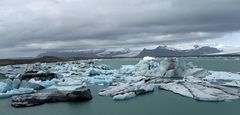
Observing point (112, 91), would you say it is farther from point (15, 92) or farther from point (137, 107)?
point (15, 92)

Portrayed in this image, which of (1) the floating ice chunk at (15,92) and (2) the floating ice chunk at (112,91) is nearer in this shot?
(2) the floating ice chunk at (112,91)

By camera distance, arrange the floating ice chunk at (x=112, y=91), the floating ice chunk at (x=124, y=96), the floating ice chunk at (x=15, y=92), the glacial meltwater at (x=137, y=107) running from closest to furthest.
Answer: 1. the glacial meltwater at (x=137, y=107)
2. the floating ice chunk at (x=124, y=96)
3. the floating ice chunk at (x=112, y=91)
4. the floating ice chunk at (x=15, y=92)

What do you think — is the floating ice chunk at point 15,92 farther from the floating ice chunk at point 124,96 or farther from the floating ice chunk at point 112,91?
the floating ice chunk at point 124,96

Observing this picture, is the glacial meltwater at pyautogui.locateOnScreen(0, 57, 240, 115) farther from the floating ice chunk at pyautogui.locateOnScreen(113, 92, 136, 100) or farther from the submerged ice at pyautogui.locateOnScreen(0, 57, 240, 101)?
the submerged ice at pyautogui.locateOnScreen(0, 57, 240, 101)

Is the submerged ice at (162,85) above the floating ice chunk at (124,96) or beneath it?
above

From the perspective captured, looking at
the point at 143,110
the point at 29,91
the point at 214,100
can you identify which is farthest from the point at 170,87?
the point at 29,91

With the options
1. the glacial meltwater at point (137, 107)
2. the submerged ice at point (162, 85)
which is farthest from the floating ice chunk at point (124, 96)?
the glacial meltwater at point (137, 107)

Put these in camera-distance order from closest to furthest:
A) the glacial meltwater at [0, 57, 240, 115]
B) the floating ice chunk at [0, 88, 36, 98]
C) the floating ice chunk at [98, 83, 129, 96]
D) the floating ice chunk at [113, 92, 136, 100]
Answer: the glacial meltwater at [0, 57, 240, 115] → the floating ice chunk at [113, 92, 136, 100] → the floating ice chunk at [98, 83, 129, 96] → the floating ice chunk at [0, 88, 36, 98]

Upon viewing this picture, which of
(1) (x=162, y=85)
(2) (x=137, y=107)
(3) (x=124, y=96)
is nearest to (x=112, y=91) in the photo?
(3) (x=124, y=96)

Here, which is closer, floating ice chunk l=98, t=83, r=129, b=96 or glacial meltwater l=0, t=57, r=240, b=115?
glacial meltwater l=0, t=57, r=240, b=115

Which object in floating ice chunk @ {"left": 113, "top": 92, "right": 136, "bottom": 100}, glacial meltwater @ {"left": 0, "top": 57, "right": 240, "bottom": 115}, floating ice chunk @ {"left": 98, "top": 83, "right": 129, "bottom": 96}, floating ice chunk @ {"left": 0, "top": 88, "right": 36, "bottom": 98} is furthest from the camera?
floating ice chunk @ {"left": 0, "top": 88, "right": 36, "bottom": 98}

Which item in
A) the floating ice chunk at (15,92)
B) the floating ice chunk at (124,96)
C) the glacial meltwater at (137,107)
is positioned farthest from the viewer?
the floating ice chunk at (15,92)

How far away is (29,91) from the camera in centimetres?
2231

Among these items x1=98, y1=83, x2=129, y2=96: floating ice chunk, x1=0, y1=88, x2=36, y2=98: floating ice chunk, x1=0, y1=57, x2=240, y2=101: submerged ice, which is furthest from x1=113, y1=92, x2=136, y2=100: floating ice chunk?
x1=0, y1=88, x2=36, y2=98: floating ice chunk
